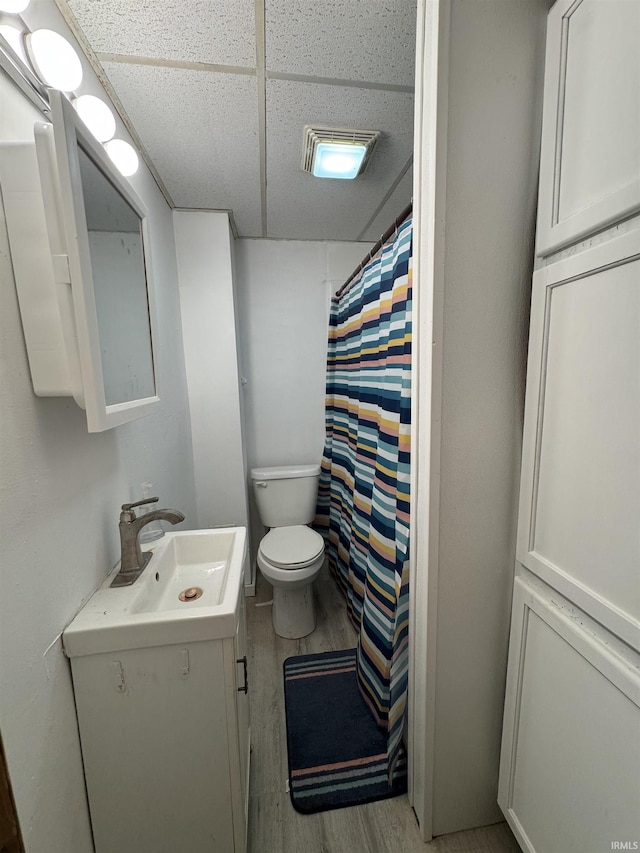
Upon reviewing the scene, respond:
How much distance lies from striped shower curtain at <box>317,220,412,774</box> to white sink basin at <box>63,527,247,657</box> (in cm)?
52

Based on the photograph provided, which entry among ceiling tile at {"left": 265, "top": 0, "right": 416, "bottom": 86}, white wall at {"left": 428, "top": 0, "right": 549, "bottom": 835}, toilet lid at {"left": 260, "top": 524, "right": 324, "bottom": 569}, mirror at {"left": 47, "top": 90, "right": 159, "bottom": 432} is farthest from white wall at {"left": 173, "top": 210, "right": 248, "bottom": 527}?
white wall at {"left": 428, "top": 0, "right": 549, "bottom": 835}

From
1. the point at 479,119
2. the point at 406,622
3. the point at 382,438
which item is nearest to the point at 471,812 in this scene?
the point at 406,622

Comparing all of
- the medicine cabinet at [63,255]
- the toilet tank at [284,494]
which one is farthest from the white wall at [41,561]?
the toilet tank at [284,494]

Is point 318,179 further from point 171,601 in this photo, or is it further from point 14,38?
point 171,601

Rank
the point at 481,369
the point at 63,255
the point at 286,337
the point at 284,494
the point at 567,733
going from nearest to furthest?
the point at 63,255 < the point at 567,733 < the point at 481,369 < the point at 284,494 < the point at 286,337

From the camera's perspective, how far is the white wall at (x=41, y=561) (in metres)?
0.56

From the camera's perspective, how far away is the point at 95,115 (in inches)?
34.3

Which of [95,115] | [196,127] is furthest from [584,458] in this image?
[196,127]

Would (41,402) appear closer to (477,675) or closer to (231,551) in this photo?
(231,551)

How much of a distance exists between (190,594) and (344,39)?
1584 mm

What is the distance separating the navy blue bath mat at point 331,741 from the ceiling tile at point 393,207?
2246 millimetres

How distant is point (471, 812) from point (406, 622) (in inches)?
21.7

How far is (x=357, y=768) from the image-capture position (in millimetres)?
1165

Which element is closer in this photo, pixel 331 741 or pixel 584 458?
pixel 584 458
